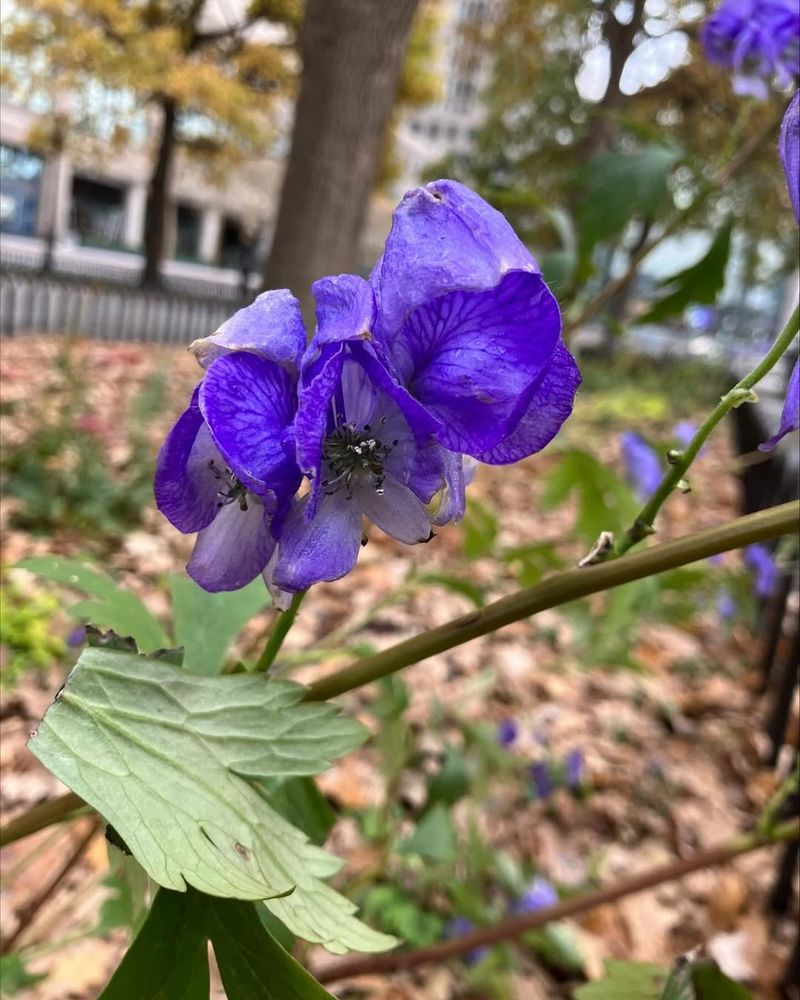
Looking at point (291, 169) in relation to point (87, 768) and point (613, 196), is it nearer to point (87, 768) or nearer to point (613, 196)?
point (613, 196)

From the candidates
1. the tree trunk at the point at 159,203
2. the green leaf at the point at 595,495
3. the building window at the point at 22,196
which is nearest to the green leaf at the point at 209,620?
the green leaf at the point at 595,495

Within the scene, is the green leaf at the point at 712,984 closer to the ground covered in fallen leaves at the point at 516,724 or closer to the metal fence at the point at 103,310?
the ground covered in fallen leaves at the point at 516,724

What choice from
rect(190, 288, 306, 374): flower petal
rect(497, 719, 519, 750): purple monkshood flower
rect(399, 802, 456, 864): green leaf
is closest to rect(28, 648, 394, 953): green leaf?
rect(190, 288, 306, 374): flower petal

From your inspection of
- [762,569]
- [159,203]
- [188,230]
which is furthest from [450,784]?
[188,230]

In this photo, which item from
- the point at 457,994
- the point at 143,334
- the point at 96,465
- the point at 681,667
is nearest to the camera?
the point at 457,994

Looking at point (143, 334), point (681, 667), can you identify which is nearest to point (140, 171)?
point (143, 334)

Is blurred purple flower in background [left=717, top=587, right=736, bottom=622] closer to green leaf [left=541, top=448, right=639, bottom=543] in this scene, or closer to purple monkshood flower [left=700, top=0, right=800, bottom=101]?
green leaf [left=541, top=448, right=639, bottom=543]

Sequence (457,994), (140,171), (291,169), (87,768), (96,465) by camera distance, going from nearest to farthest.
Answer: (87,768), (457,994), (96,465), (291,169), (140,171)
